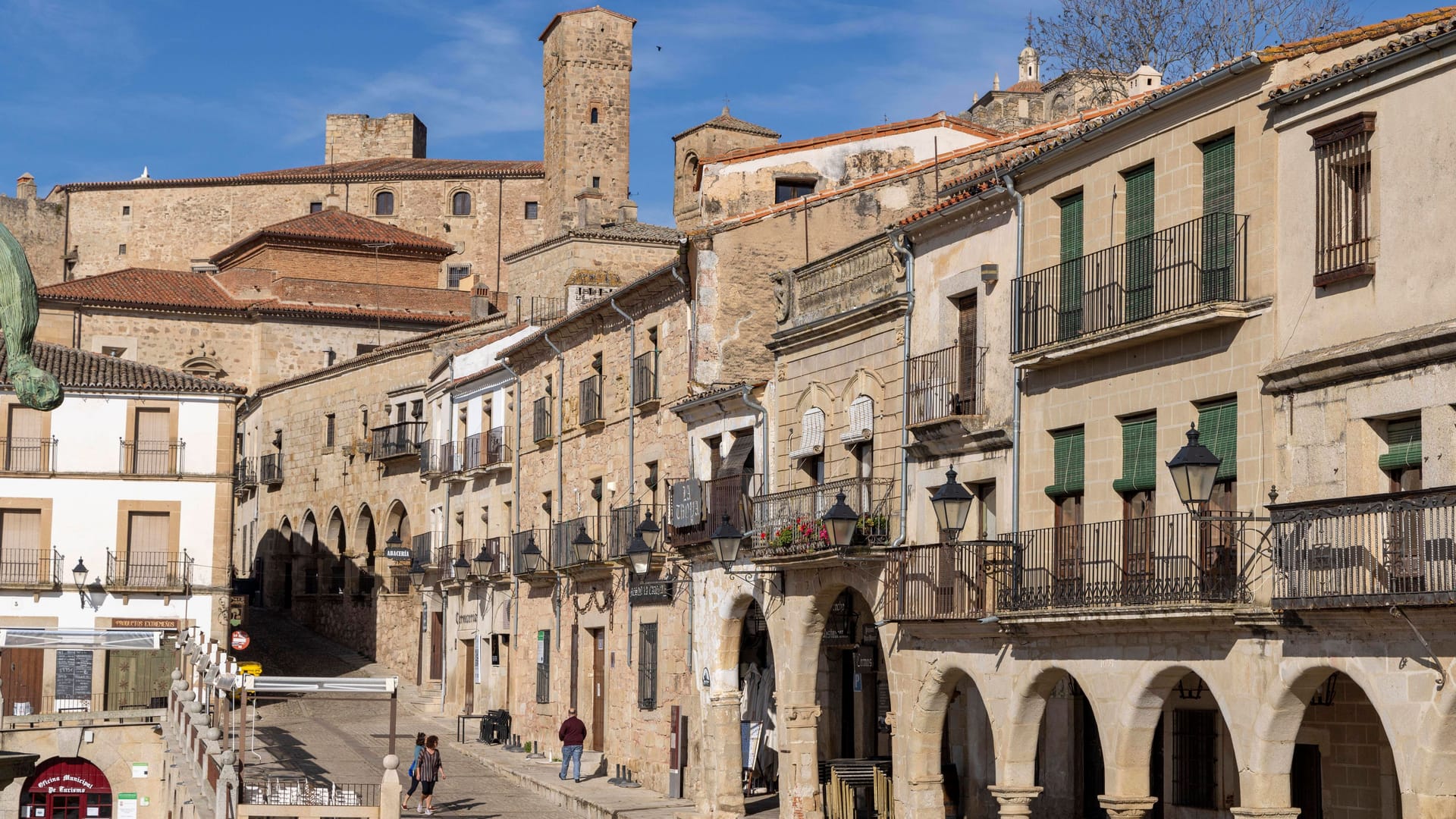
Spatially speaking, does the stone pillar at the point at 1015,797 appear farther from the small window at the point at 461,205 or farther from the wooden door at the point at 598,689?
the small window at the point at 461,205

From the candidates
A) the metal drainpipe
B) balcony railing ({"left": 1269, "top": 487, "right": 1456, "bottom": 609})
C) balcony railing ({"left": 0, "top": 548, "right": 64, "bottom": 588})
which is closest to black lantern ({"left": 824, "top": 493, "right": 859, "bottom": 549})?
the metal drainpipe

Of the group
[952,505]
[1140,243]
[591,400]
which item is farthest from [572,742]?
[1140,243]

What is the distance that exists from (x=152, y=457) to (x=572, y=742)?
52.1ft

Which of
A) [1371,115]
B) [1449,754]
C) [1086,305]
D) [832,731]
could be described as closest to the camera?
[1449,754]

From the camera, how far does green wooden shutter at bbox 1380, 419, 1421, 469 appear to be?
15227 mm

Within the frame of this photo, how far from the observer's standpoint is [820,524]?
2420cm

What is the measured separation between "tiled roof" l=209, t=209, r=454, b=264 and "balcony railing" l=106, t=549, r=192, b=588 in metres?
29.5

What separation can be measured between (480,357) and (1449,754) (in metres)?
33.1

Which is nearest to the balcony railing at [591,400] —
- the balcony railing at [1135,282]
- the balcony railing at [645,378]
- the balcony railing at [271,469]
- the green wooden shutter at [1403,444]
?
the balcony railing at [645,378]

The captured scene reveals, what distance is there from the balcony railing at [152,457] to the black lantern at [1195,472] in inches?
1241

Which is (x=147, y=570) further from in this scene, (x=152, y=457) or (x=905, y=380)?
(x=905, y=380)

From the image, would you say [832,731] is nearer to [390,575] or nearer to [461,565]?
[461,565]

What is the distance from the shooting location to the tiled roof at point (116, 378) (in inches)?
1710

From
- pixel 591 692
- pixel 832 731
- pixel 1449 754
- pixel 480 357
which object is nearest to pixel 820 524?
pixel 832 731
